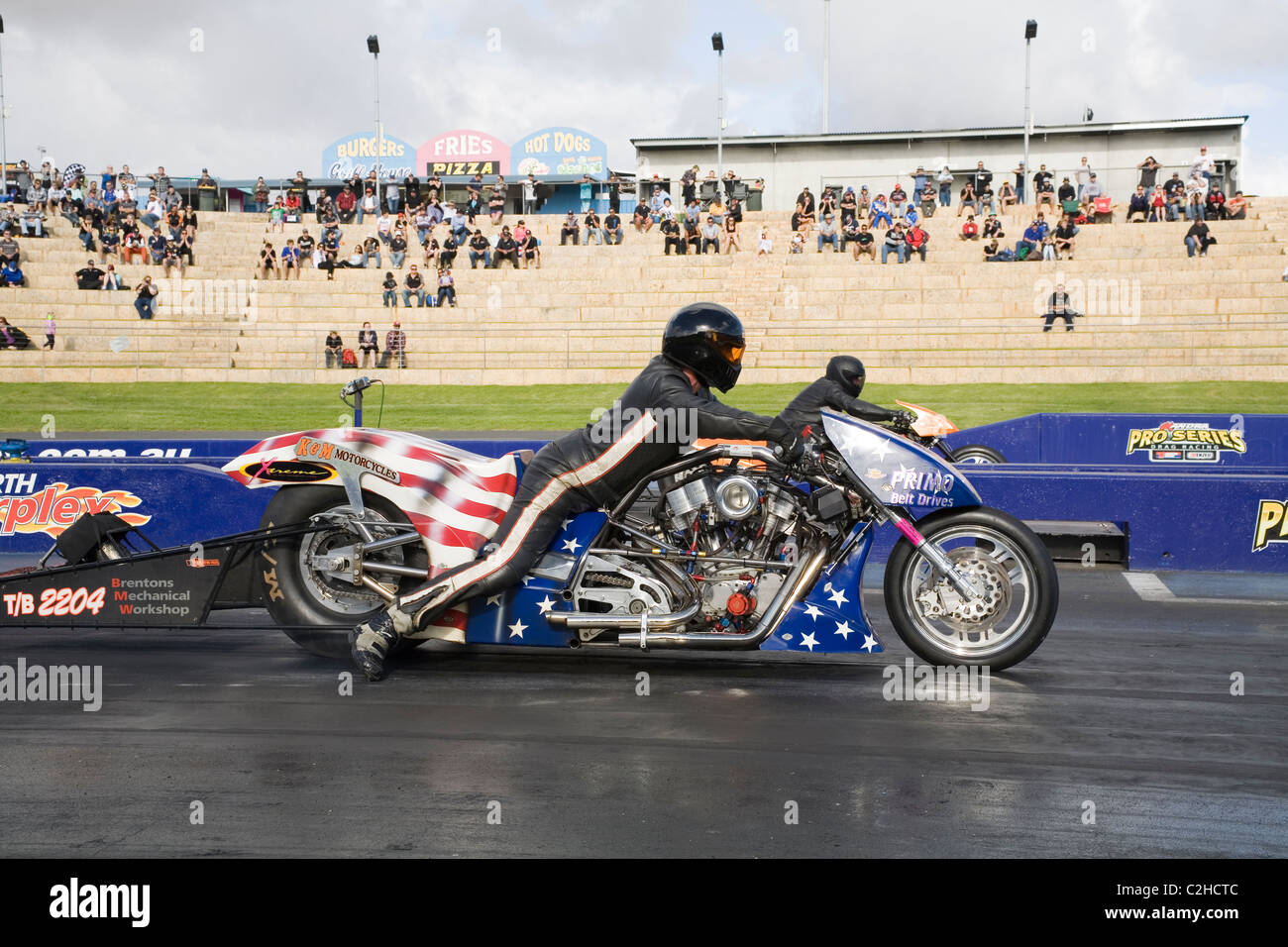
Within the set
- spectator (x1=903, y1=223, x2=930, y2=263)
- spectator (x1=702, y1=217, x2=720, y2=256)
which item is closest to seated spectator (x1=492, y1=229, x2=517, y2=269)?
spectator (x1=702, y1=217, x2=720, y2=256)

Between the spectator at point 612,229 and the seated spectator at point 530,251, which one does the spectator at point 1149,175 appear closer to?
the spectator at point 612,229

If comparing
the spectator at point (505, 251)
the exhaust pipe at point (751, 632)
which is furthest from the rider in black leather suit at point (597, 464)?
the spectator at point (505, 251)

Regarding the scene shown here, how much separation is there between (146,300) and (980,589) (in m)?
29.4

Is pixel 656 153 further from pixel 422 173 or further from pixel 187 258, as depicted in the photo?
pixel 187 258

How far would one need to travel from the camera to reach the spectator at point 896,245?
3253 cm

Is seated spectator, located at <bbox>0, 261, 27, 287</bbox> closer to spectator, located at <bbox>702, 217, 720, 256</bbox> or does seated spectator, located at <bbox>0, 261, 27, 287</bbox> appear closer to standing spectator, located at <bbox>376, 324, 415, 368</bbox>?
standing spectator, located at <bbox>376, 324, 415, 368</bbox>

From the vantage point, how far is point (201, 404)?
91.0 feet

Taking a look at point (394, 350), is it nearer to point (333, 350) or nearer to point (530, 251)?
point (333, 350)

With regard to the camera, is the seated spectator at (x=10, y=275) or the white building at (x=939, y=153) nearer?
the seated spectator at (x=10, y=275)

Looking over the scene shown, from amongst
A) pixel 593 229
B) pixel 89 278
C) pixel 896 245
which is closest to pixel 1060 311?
pixel 896 245

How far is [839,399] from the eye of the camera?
10789 millimetres

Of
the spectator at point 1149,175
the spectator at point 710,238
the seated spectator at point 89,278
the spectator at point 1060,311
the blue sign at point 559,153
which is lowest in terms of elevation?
the spectator at point 1060,311

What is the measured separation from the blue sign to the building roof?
506 cm

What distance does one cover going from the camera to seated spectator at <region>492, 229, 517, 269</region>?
112ft
